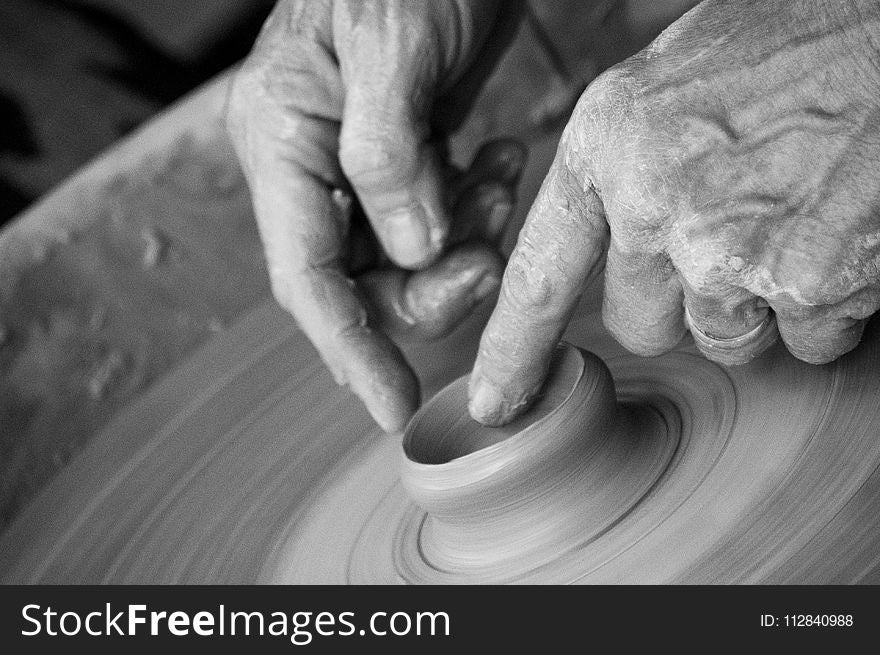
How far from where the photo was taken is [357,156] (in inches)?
49.7

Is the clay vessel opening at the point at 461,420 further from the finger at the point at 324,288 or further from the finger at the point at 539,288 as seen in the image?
the finger at the point at 324,288

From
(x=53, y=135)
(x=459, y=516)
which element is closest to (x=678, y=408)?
(x=459, y=516)

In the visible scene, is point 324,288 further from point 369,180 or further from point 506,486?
point 506,486

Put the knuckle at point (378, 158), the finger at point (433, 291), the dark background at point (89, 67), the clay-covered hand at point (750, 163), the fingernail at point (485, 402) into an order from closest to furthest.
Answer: the clay-covered hand at point (750, 163), the fingernail at point (485, 402), the knuckle at point (378, 158), the finger at point (433, 291), the dark background at point (89, 67)

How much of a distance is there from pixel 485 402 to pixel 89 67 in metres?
2.03

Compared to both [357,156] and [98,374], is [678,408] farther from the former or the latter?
Answer: [98,374]

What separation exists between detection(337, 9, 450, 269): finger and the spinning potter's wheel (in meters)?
0.22

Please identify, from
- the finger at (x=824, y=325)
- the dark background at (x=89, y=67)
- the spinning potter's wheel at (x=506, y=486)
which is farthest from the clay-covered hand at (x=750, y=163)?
the dark background at (x=89, y=67)

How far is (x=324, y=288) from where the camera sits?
1.34 m

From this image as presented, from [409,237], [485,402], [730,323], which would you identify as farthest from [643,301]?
[409,237]

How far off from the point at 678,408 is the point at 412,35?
594 millimetres

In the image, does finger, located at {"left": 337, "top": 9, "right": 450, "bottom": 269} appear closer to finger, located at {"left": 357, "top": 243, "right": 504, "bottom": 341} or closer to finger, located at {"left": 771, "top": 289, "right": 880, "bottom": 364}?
finger, located at {"left": 357, "top": 243, "right": 504, "bottom": 341}

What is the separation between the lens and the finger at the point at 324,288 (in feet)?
4.24

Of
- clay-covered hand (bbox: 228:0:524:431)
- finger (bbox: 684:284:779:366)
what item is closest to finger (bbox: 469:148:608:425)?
finger (bbox: 684:284:779:366)
